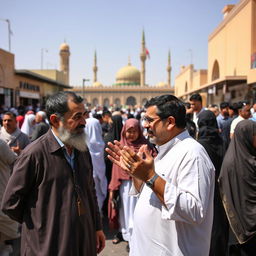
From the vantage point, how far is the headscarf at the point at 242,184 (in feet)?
9.03

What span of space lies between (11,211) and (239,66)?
16468 millimetres

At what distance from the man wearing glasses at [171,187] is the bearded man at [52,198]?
0.33 metres

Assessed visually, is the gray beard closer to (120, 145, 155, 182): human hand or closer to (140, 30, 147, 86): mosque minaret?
(120, 145, 155, 182): human hand

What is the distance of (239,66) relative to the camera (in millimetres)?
16484

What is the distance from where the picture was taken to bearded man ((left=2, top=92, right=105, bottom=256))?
1.81m

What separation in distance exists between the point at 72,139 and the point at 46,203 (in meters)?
0.42

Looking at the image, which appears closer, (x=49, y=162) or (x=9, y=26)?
(x=49, y=162)

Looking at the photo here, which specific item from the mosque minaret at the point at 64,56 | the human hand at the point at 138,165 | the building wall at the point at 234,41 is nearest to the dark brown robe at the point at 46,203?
the human hand at the point at 138,165

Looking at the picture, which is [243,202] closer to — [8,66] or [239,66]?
[239,66]

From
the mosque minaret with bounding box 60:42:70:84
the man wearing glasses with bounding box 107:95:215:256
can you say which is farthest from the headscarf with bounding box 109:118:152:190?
the mosque minaret with bounding box 60:42:70:84

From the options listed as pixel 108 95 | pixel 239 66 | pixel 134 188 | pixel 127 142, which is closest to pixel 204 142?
pixel 127 142

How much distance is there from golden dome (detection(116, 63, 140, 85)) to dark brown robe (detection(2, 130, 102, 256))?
75446 mm

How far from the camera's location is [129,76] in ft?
252

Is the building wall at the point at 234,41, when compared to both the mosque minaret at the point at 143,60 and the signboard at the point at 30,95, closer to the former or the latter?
the signboard at the point at 30,95
